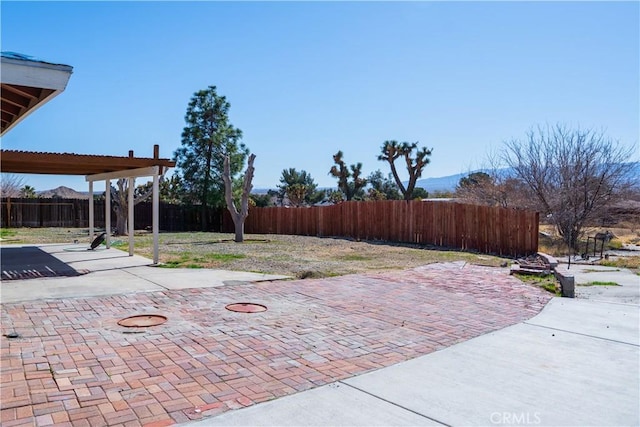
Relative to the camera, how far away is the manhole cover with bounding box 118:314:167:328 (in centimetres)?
525

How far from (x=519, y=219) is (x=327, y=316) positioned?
1055cm

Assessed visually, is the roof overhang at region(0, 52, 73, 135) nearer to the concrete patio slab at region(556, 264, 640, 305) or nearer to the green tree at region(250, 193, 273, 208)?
the concrete patio slab at region(556, 264, 640, 305)

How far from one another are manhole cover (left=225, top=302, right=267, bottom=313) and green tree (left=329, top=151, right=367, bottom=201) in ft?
108

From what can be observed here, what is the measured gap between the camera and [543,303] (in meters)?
7.01

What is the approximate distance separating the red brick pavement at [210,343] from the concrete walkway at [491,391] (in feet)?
0.83

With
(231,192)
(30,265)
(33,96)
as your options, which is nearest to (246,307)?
(33,96)

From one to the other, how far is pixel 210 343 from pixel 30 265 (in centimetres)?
713

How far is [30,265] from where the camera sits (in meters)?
9.84

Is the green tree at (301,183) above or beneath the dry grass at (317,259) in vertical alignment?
above

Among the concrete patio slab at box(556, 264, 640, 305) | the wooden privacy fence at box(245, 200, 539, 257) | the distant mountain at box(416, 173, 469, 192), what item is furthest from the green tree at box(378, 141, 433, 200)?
the concrete patio slab at box(556, 264, 640, 305)

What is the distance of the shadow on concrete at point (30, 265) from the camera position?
8586mm

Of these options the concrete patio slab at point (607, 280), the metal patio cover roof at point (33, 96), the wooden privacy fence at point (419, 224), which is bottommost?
the concrete patio slab at point (607, 280)

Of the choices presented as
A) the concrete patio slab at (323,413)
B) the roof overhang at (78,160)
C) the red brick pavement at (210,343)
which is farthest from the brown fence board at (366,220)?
the concrete patio slab at (323,413)

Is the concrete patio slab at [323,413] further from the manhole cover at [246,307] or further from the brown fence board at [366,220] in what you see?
the brown fence board at [366,220]
